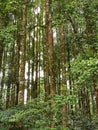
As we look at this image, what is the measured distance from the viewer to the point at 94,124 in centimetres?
1405

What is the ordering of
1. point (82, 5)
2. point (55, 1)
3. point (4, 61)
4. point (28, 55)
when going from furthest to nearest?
point (4, 61) → point (28, 55) → point (55, 1) → point (82, 5)

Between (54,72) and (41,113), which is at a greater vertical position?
(54,72)

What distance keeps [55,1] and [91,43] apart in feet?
9.42

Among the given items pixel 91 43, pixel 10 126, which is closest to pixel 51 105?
pixel 10 126

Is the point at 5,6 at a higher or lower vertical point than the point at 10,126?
higher

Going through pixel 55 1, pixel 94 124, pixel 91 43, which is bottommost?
pixel 94 124

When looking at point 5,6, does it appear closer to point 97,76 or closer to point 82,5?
point 82,5

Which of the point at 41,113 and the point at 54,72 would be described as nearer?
the point at 41,113

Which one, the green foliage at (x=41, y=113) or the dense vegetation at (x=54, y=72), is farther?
the dense vegetation at (x=54, y=72)

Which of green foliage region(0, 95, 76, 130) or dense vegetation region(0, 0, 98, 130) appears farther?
dense vegetation region(0, 0, 98, 130)

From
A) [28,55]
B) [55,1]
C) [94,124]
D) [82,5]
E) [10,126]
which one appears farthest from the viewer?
[28,55]

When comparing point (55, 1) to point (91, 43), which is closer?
point (91, 43)

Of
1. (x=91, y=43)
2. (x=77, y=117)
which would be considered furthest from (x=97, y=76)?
(x=77, y=117)

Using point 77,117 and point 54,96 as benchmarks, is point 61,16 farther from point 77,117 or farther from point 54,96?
point 77,117
